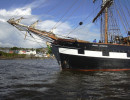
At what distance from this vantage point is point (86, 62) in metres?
15.0

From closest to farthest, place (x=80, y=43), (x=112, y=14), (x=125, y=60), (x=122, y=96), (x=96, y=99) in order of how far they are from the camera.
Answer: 1. (x=96, y=99)
2. (x=122, y=96)
3. (x=80, y=43)
4. (x=125, y=60)
5. (x=112, y=14)

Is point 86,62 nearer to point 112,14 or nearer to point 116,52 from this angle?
point 116,52

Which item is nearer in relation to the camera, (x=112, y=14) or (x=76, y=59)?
(x=76, y=59)

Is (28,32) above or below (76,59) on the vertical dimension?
above

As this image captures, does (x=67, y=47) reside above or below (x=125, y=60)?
above

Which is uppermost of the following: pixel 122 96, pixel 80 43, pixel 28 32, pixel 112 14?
pixel 112 14

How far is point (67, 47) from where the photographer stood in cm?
1494

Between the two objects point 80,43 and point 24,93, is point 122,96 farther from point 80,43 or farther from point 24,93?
point 80,43

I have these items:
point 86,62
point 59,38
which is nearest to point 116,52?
point 86,62

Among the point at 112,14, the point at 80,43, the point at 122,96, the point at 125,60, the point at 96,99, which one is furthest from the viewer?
the point at 112,14

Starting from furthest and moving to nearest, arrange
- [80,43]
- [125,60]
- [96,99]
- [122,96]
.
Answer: [125,60] < [80,43] < [122,96] < [96,99]

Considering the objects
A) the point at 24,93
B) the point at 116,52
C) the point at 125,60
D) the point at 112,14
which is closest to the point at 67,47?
the point at 116,52

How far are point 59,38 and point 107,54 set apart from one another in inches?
219

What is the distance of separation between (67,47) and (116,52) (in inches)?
220
